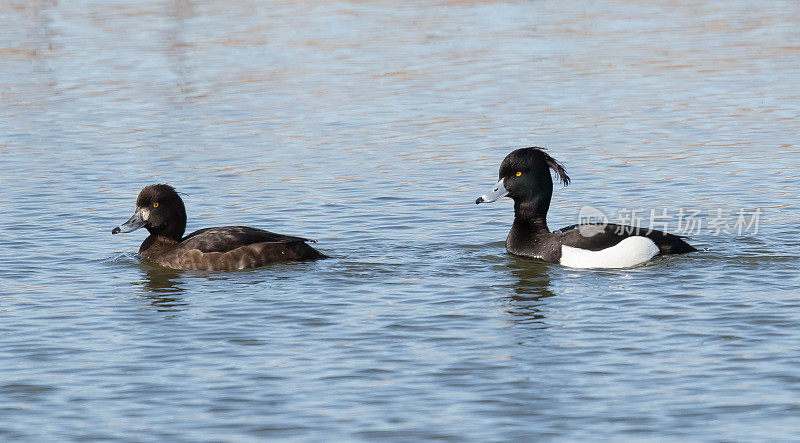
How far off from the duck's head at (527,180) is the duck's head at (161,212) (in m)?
3.31

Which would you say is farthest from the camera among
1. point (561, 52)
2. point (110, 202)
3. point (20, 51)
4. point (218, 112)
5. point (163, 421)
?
point (20, 51)

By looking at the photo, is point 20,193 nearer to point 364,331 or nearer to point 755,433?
point 364,331

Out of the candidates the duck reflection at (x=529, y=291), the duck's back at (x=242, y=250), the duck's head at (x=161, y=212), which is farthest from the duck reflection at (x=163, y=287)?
the duck reflection at (x=529, y=291)

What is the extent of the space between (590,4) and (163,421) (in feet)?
99.8

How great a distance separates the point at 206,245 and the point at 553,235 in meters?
3.64

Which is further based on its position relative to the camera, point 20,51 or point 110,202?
point 20,51

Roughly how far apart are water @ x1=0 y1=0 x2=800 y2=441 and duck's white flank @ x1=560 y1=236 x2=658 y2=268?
175mm

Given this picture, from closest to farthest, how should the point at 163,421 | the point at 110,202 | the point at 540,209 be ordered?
1. the point at 163,421
2. the point at 540,209
3. the point at 110,202

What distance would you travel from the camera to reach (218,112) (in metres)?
24.3

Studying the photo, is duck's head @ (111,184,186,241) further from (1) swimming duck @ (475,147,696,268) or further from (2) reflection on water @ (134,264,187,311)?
(1) swimming duck @ (475,147,696,268)

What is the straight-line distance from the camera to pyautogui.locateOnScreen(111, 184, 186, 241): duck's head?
14.2m

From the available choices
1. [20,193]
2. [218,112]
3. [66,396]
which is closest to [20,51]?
[218,112]

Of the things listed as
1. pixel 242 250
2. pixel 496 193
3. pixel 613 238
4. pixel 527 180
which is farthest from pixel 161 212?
pixel 613 238

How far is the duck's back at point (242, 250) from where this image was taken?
13.4 meters
